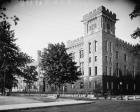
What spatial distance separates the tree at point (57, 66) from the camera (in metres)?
34.3

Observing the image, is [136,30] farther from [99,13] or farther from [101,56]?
[99,13]

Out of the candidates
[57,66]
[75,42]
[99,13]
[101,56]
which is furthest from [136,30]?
[75,42]

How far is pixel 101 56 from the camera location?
148 ft

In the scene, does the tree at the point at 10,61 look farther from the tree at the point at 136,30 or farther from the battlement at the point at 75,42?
the tree at the point at 136,30

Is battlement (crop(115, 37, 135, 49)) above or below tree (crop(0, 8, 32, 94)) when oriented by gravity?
above

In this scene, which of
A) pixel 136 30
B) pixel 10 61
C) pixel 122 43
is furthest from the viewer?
pixel 122 43

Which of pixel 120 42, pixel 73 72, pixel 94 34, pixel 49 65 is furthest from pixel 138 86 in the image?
pixel 49 65

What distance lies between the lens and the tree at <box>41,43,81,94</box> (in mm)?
34344

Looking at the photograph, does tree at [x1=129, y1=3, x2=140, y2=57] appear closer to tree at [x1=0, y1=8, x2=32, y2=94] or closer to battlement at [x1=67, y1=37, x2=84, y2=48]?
tree at [x1=0, y1=8, x2=32, y2=94]

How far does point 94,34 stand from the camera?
47.5 meters

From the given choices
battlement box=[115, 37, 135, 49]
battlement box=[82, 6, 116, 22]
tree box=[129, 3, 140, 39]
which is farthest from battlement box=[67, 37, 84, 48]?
tree box=[129, 3, 140, 39]

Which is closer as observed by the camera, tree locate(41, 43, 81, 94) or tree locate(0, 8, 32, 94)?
tree locate(41, 43, 81, 94)

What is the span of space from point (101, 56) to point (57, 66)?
14.9 m

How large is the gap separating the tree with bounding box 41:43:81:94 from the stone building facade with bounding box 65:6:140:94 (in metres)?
11.2
